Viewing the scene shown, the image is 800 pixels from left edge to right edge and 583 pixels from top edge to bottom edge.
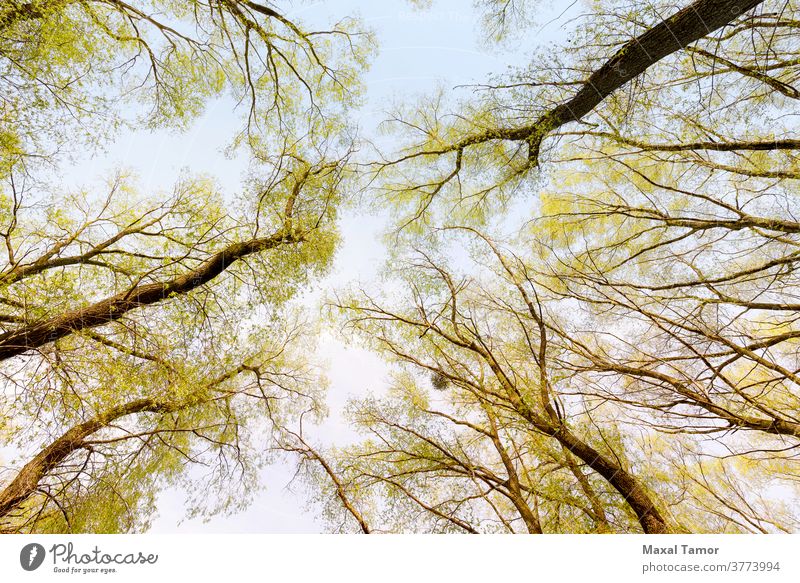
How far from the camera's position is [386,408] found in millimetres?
2980

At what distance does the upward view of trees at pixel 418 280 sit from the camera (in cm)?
218

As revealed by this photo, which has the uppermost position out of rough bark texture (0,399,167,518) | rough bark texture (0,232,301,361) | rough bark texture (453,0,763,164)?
rough bark texture (453,0,763,164)

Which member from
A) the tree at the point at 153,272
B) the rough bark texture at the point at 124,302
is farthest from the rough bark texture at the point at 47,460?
the rough bark texture at the point at 124,302

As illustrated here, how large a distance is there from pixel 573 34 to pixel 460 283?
2.08 meters

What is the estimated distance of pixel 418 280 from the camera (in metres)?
3.22

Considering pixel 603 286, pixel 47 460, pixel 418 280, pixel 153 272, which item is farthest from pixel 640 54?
pixel 47 460

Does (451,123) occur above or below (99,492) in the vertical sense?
above

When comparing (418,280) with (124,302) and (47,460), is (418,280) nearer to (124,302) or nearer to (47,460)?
(124,302)

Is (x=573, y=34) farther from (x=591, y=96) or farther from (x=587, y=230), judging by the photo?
(x=587, y=230)

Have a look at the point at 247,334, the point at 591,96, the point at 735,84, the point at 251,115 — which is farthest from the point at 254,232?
the point at 735,84

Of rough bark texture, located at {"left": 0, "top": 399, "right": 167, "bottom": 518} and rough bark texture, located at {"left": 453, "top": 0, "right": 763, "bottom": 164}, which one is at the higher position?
rough bark texture, located at {"left": 453, "top": 0, "right": 763, "bottom": 164}

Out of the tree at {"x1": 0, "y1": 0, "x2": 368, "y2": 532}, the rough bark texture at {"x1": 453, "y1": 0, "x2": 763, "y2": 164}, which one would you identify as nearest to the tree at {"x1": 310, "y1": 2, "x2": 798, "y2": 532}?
the rough bark texture at {"x1": 453, "y1": 0, "x2": 763, "y2": 164}

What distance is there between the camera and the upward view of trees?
7.14 feet

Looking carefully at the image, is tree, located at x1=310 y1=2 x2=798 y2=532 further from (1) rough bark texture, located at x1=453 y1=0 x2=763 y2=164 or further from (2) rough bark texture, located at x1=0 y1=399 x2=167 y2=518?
(2) rough bark texture, located at x1=0 y1=399 x2=167 y2=518
